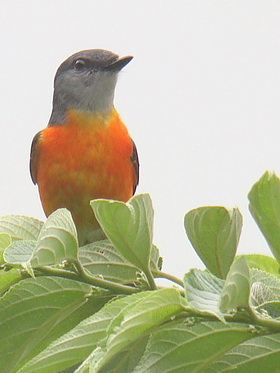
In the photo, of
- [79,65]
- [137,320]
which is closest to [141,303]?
[137,320]

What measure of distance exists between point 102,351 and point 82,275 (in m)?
0.27

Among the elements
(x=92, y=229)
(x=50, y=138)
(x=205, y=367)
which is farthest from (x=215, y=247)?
(x=50, y=138)

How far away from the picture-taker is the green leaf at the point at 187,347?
1.17 meters

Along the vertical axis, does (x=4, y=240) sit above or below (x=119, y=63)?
below

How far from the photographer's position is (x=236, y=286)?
100 cm

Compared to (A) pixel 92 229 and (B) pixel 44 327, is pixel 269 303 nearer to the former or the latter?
(B) pixel 44 327

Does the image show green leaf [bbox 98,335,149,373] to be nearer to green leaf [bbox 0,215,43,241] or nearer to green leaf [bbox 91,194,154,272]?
green leaf [bbox 91,194,154,272]

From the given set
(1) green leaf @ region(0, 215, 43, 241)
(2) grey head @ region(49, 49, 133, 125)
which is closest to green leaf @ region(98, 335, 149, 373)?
(1) green leaf @ region(0, 215, 43, 241)

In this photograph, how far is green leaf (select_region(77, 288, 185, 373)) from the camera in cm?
100

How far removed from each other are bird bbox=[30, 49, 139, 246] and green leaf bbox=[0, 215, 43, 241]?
1.78 m

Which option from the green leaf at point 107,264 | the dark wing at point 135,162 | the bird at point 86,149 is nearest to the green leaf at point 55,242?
the green leaf at point 107,264

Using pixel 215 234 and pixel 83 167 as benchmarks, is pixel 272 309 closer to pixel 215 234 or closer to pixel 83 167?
pixel 215 234

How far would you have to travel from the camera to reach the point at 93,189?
3.63 metres

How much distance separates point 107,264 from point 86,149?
7.34 ft
